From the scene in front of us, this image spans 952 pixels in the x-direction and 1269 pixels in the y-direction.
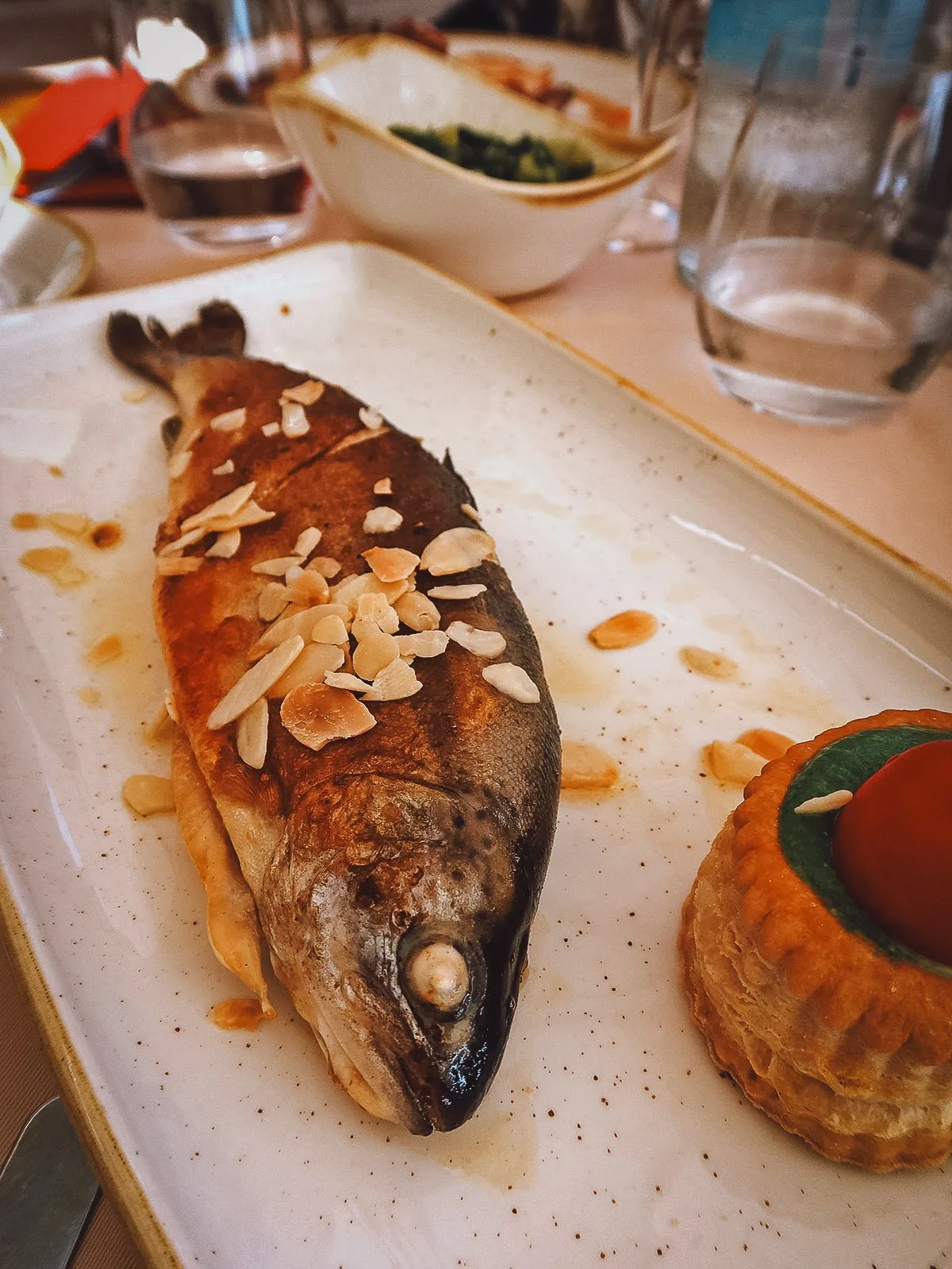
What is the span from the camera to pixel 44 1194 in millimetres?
772

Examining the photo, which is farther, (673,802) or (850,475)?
(850,475)

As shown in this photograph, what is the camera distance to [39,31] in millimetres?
3605

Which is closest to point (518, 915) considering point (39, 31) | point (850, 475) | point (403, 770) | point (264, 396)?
point (403, 770)

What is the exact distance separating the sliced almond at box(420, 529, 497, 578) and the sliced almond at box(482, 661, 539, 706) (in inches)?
6.3

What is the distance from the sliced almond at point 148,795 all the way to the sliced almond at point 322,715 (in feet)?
0.74

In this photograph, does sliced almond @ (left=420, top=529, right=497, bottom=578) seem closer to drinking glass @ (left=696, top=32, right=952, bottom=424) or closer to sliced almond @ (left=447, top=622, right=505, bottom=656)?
sliced almond @ (left=447, top=622, right=505, bottom=656)

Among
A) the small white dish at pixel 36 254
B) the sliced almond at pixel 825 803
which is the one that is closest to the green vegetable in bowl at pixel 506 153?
the small white dish at pixel 36 254

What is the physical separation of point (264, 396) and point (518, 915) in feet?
3.08

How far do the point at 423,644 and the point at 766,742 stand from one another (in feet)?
1.55

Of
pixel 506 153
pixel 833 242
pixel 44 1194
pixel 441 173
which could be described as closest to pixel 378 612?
pixel 44 1194

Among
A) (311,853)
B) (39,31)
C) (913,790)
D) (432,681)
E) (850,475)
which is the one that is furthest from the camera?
(39,31)

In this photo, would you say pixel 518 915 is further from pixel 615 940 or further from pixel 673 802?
pixel 673 802

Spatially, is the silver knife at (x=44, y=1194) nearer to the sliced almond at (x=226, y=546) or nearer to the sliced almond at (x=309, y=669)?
the sliced almond at (x=309, y=669)

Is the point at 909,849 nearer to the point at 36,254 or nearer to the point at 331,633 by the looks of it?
the point at 331,633
